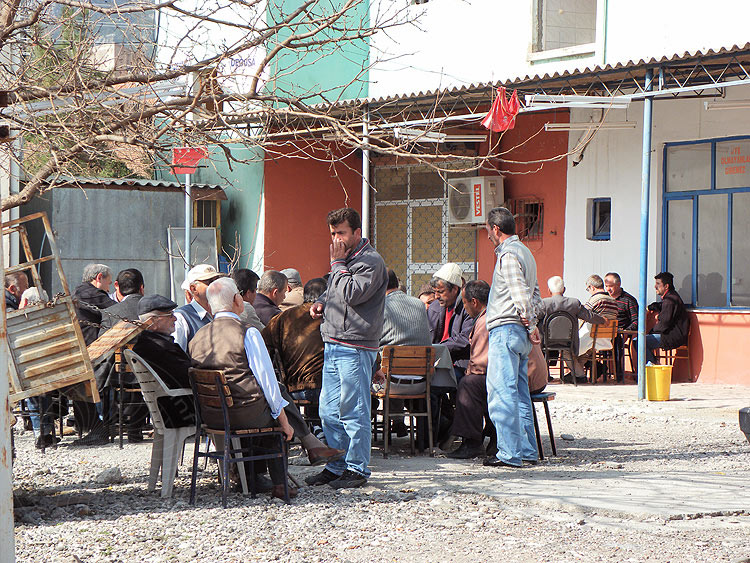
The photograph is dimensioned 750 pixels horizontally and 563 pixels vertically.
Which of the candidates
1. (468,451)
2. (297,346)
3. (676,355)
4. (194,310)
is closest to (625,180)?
(676,355)

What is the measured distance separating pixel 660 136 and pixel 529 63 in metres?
2.15

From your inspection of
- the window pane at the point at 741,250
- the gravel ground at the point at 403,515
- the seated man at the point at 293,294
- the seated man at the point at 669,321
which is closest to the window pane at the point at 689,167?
the window pane at the point at 741,250

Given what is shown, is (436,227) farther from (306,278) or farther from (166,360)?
(166,360)

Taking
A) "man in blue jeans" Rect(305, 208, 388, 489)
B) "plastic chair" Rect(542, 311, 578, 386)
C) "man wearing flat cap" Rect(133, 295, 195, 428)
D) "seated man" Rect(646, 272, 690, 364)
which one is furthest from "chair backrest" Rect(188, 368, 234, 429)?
"seated man" Rect(646, 272, 690, 364)

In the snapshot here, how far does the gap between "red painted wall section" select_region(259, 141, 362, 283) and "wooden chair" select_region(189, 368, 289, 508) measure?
1088cm

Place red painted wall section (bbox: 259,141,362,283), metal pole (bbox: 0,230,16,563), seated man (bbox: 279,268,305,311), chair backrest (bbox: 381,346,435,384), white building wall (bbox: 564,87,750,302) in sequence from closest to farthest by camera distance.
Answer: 1. metal pole (bbox: 0,230,16,563)
2. chair backrest (bbox: 381,346,435,384)
3. seated man (bbox: 279,268,305,311)
4. white building wall (bbox: 564,87,750,302)
5. red painted wall section (bbox: 259,141,362,283)

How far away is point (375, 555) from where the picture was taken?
5.08 meters

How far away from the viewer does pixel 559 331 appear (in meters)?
12.9

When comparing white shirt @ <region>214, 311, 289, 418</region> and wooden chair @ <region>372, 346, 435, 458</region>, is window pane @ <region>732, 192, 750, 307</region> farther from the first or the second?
white shirt @ <region>214, 311, 289, 418</region>

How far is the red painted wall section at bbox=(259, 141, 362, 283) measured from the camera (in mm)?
17203

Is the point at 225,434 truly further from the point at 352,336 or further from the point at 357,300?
the point at 357,300

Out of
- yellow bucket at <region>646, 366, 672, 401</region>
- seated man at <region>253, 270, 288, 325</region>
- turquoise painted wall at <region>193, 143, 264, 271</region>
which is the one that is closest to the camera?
seated man at <region>253, 270, 288, 325</region>

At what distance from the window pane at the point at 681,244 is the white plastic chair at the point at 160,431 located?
362 inches

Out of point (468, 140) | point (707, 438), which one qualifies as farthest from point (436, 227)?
point (707, 438)
